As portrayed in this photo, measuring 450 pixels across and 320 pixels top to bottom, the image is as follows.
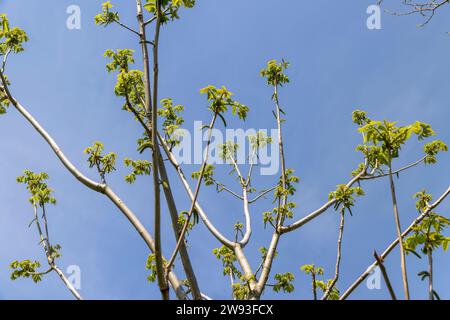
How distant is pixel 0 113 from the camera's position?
319 inches

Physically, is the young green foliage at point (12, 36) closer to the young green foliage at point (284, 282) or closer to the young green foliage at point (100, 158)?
the young green foliage at point (100, 158)

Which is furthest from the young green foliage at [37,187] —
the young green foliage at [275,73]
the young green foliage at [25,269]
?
the young green foliage at [275,73]

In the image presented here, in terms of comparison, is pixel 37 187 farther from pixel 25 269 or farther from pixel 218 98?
pixel 218 98

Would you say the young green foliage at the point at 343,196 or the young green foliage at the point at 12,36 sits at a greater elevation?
the young green foliage at the point at 12,36

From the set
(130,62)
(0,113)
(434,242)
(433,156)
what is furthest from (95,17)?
(433,156)

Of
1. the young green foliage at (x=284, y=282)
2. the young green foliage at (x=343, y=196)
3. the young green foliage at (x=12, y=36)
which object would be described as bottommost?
the young green foliage at (x=284, y=282)

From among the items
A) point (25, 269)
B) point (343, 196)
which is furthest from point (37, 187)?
point (343, 196)

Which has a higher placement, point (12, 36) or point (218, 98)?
point (12, 36)

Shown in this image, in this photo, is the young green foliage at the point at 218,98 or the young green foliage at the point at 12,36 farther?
the young green foliage at the point at 12,36

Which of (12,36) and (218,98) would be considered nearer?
(218,98)

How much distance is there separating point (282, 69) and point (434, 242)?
27.3 feet

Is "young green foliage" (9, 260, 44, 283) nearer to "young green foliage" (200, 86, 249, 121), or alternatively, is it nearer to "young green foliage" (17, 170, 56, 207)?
"young green foliage" (17, 170, 56, 207)
